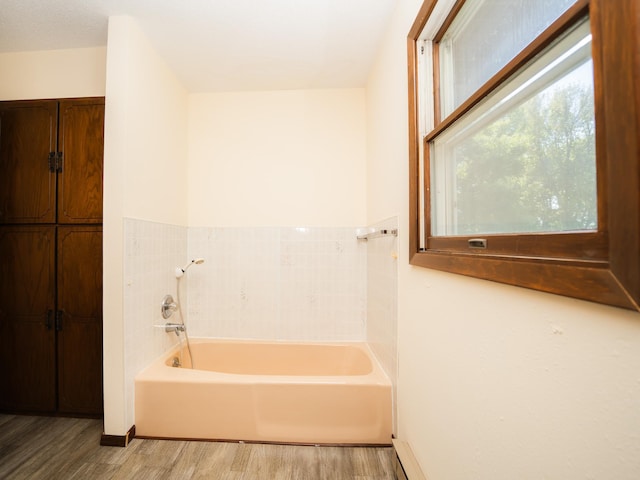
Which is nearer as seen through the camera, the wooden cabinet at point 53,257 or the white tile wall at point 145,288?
the white tile wall at point 145,288

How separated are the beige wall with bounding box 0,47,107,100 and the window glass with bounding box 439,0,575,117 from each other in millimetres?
2210

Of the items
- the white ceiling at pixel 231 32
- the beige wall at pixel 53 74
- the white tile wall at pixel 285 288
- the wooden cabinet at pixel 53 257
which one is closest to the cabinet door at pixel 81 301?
the wooden cabinet at pixel 53 257

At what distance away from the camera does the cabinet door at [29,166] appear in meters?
1.65

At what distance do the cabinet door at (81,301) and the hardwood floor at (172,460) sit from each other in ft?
1.10

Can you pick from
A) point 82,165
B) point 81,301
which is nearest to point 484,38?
point 82,165

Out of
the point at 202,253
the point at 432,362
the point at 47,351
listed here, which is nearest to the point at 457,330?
the point at 432,362

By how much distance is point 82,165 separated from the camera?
165cm

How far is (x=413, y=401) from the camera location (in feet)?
3.99

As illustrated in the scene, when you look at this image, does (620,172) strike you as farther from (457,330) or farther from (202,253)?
(202,253)

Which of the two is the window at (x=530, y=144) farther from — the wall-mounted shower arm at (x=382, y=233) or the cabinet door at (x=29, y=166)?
the cabinet door at (x=29, y=166)

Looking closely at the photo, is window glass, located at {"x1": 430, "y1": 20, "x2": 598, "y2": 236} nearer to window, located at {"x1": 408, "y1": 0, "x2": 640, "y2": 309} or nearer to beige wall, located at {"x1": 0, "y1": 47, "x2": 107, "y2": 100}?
window, located at {"x1": 408, "y1": 0, "x2": 640, "y2": 309}

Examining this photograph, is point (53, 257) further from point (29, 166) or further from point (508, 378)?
point (508, 378)

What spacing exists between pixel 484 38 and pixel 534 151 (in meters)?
0.51

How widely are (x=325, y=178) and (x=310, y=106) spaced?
2.13 ft
